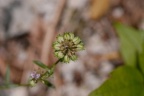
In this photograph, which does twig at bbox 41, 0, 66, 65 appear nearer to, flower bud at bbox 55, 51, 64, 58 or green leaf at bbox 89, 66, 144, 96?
green leaf at bbox 89, 66, 144, 96

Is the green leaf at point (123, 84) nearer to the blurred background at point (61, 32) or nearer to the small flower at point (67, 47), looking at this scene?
the small flower at point (67, 47)

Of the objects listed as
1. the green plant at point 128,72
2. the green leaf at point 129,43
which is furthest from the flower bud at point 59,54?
the green leaf at point 129,43

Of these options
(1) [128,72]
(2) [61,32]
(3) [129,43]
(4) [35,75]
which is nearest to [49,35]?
(2) [61,32]


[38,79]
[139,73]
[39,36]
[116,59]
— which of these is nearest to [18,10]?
[39,36]

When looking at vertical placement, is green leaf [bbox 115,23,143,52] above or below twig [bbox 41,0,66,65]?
below

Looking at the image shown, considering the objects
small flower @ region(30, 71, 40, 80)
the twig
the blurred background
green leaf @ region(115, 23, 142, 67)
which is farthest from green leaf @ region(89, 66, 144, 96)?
the twig

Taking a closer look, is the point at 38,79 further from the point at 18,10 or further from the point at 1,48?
the point at 18,10

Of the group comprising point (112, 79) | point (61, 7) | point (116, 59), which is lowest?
point (112, 79)
